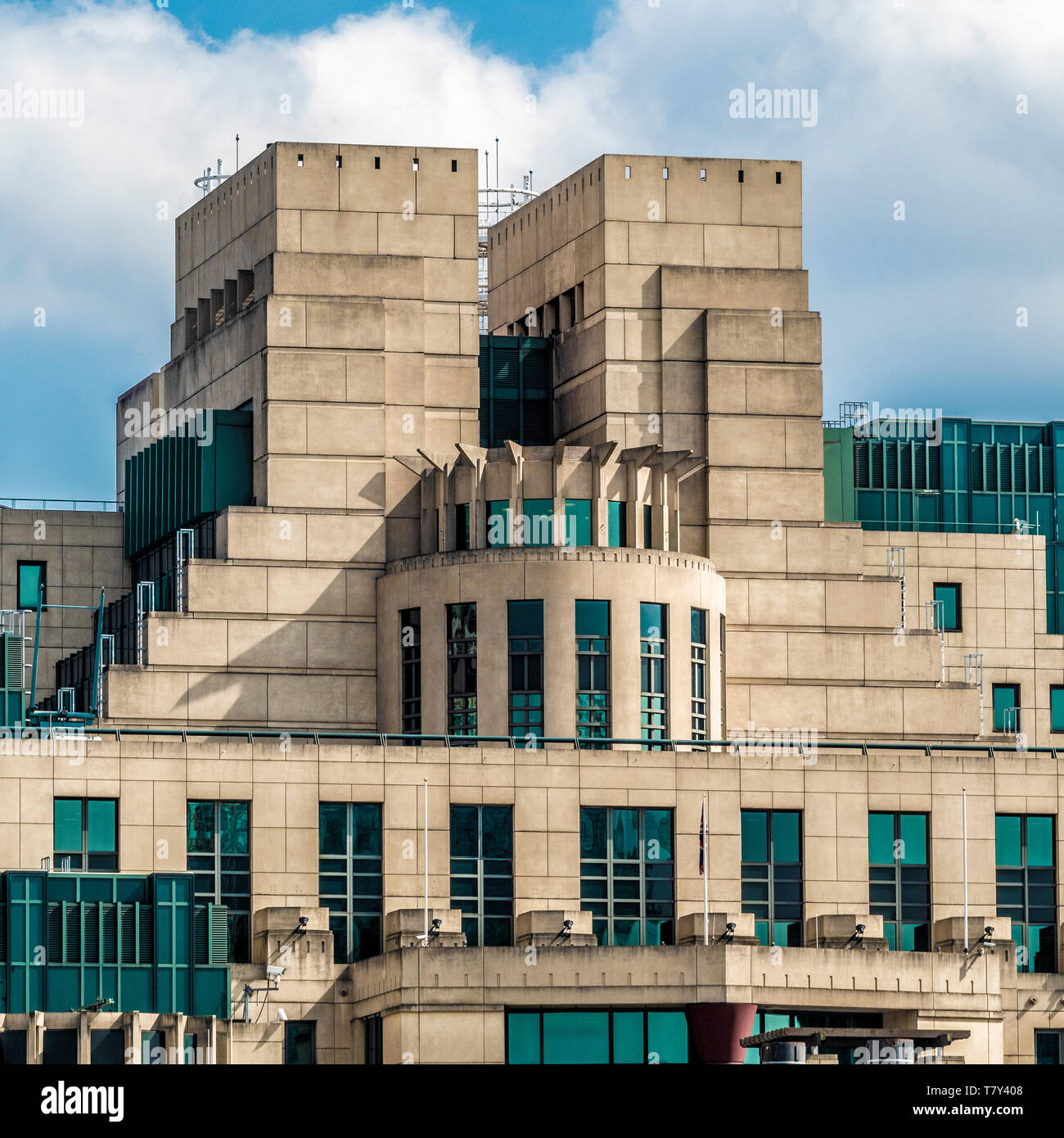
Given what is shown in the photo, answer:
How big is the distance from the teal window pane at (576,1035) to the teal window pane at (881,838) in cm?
1339

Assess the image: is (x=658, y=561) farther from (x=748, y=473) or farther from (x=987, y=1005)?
(x=987, y=1005)

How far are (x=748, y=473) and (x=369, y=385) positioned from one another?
14.9m

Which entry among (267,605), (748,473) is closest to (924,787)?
(748,473)

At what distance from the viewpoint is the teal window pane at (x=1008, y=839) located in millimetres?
89438

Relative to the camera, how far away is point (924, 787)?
89.2 m

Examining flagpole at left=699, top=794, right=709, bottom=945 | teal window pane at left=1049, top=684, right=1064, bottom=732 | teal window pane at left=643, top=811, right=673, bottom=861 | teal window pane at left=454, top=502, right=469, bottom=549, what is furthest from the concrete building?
teal window pane at left=1049, top=684, right=1064, bottom=732

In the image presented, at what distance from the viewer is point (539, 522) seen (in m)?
94.3

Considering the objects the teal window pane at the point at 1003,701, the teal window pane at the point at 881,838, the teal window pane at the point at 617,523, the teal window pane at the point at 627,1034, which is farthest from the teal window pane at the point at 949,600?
the teal window pane at the point at 627,1034

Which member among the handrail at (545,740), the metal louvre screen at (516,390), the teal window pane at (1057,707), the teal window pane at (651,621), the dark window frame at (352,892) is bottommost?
the dark window frame at (352,892)

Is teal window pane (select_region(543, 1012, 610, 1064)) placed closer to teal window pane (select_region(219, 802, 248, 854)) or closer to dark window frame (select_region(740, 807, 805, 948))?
dark window frame (select_region(740, 807, 805, 948))

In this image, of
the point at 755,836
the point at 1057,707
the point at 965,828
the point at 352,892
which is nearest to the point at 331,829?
the point at 352,892

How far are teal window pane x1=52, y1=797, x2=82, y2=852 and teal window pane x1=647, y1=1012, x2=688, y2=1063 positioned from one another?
18860mm

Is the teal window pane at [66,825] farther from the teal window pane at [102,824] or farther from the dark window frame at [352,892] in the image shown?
the dark window frame at [352,892]
